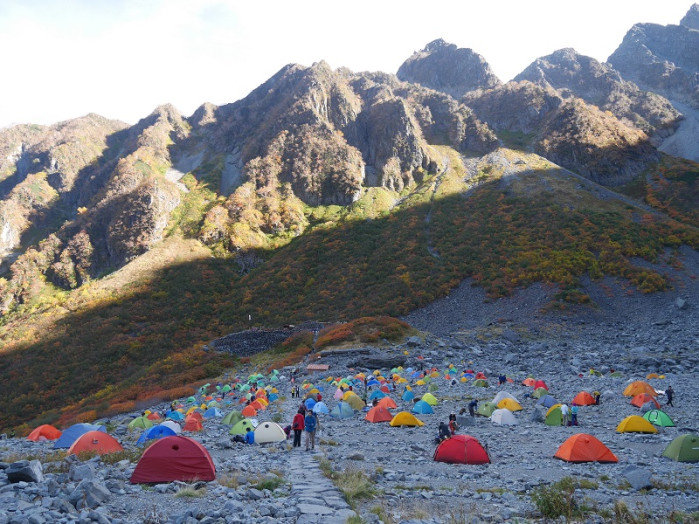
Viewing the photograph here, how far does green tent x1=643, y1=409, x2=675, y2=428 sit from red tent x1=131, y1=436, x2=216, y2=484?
17.6 m

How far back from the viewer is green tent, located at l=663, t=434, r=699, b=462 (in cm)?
1212

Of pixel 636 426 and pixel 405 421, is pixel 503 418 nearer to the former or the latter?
pixel 405 421

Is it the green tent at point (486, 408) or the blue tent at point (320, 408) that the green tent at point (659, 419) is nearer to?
the green tent at point (486, 408)

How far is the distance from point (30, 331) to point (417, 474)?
70.6 meters

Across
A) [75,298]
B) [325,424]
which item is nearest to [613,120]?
[325,424]

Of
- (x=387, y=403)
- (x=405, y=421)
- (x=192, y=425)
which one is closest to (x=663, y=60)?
(x=387, y=403)

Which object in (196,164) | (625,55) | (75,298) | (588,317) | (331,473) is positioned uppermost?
(625,55)

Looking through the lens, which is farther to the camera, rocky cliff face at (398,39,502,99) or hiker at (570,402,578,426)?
rocky cliff face at (398,39,502,99)

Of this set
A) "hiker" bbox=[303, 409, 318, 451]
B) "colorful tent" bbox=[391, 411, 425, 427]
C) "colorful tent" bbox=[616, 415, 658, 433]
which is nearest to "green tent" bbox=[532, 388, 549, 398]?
"colorful tent" bbox=[616, 415, 658, 433]

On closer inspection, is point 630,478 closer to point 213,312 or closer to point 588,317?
point 588,317

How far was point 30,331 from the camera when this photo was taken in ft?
200

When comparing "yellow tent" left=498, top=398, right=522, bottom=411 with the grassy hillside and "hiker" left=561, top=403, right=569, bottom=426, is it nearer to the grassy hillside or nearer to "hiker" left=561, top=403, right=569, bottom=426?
"hiker" left=561, top=403, right=569, bottom=426

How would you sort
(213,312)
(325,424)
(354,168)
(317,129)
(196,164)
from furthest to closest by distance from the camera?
1. (196,164)
2. (317,129)
3. (354,168)
4. (213,312)
5. (325,424)

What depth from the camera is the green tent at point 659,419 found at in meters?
16.7
